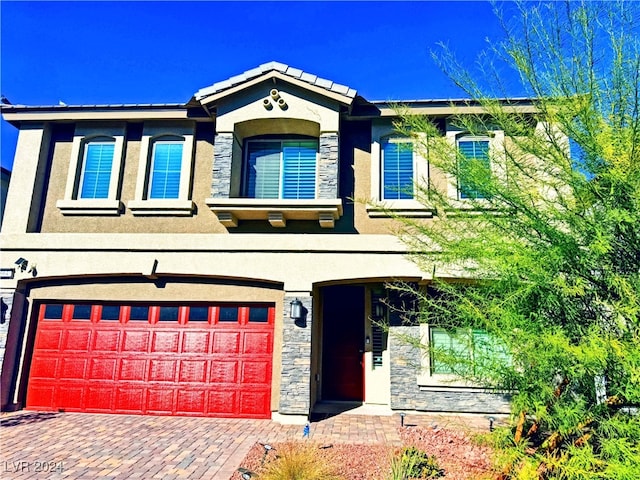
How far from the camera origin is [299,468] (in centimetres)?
505

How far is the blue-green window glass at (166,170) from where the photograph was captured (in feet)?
33.7

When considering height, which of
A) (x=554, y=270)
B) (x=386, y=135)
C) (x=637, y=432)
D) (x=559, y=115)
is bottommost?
(x=637, y=432)

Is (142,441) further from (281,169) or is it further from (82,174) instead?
(82,174)

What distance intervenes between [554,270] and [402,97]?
249 inches

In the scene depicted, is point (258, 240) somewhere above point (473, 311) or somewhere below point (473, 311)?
above

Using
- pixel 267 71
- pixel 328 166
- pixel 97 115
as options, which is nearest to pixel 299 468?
pixel 328 166

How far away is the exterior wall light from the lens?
902cm

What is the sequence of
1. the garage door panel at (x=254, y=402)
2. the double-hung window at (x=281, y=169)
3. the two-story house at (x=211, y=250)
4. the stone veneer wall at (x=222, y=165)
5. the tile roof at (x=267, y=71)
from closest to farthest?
the garage door panel at (x=254, y=402), the two-story house at (x=211, y=250), the stone veneer wall at (x=222, y=165), the tile roof at (x=267, y=71), the double-hung window at (x=281, y=169)

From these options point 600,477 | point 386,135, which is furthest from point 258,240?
point 600,477

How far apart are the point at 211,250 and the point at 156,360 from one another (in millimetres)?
2947

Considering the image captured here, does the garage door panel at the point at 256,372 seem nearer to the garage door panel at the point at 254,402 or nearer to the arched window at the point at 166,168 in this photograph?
the garage door panel at the point at 254,402

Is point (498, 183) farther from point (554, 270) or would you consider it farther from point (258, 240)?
point (258, 240)

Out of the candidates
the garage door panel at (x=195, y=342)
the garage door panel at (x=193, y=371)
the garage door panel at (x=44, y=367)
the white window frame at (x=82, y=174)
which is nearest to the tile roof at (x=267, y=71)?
the white window frame at (x=82, y=174)

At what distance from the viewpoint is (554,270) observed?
4223mm
